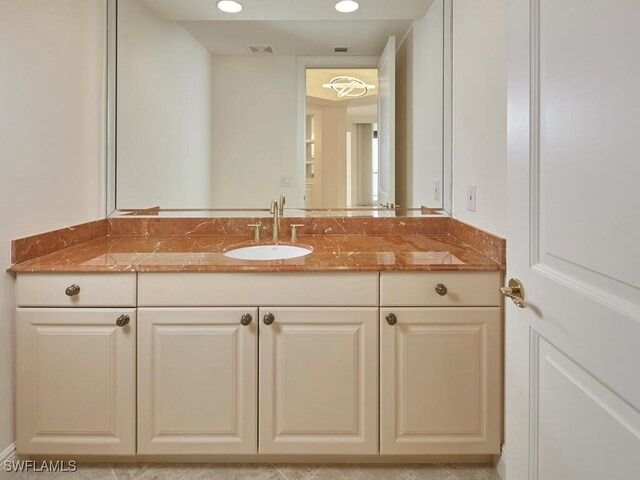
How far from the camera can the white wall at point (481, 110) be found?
4.84 ft

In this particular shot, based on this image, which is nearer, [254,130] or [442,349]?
[442,349]

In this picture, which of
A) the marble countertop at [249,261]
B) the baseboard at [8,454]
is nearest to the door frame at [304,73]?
the marble countertop at [249,261]

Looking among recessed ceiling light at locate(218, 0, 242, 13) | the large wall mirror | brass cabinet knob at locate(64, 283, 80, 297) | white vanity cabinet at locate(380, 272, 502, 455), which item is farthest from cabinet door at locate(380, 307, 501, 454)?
recessed ceiling light at locate(218, 0, 242, 13)

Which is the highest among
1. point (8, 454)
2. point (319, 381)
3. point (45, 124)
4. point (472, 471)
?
point (45, 124)

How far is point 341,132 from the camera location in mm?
2076

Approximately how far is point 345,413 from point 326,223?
945 mm

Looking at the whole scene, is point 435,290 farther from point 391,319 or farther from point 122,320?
point 122,320

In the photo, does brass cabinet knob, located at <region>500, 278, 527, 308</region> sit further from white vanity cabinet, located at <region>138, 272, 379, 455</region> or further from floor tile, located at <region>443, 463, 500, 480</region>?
floor tile, located at <region>443, 463, 500, 480</region>

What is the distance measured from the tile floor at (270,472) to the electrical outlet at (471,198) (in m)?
1.02

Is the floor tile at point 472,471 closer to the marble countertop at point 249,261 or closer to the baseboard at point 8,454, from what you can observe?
the marble countertop at point 249,261

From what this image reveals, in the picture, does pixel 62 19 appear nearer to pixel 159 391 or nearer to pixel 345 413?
pixel 159 391

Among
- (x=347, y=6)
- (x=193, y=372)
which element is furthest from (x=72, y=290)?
(x=347, y=6)

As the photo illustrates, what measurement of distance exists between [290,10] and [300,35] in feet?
0.41

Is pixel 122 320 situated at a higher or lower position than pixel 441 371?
higher
